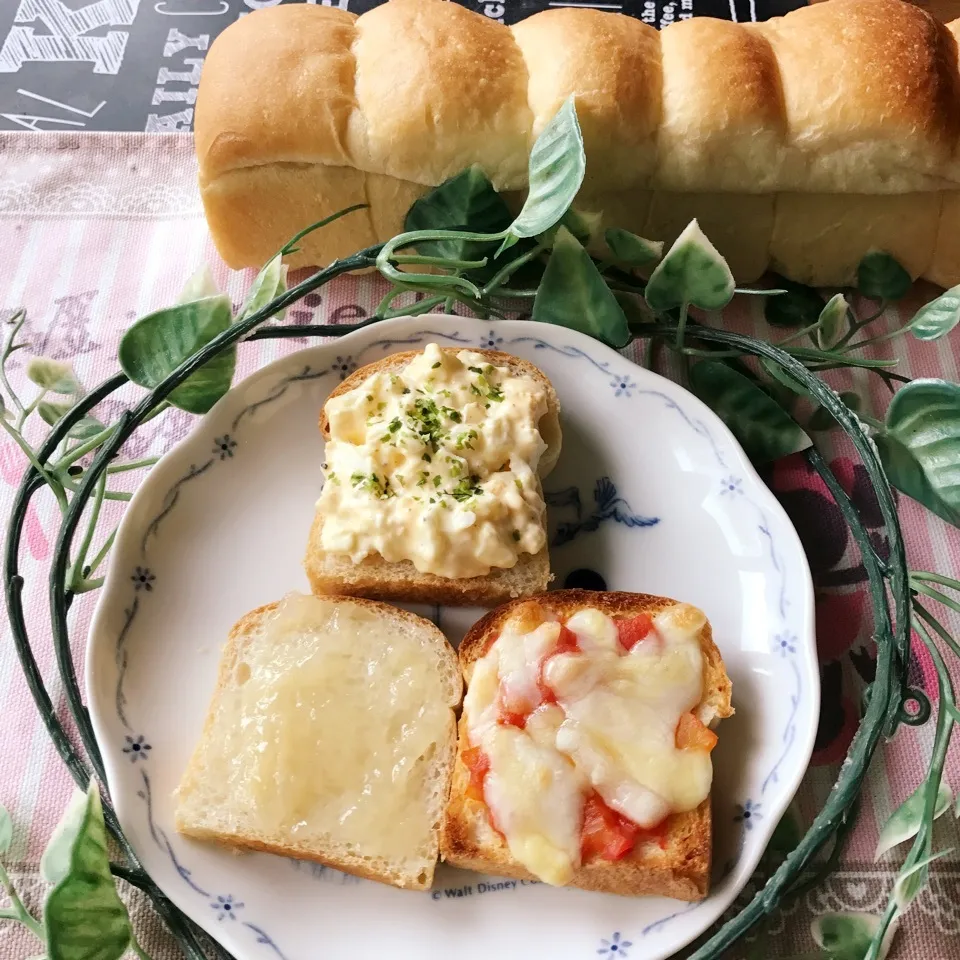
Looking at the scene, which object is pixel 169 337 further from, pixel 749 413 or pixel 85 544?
pixel 749 413

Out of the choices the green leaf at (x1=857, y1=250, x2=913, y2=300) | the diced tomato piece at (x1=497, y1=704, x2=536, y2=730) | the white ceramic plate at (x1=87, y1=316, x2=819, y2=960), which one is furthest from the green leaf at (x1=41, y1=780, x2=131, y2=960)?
the green leaf at (x1=857, y1=250, x2=913, y2=300)

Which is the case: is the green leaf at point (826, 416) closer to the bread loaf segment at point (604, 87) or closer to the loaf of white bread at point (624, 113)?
the loaf of white bread at point (624, 113)

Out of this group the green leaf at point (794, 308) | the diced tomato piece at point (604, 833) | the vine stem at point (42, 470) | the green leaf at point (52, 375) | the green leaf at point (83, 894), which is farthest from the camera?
the green leaf at point (794, 308)

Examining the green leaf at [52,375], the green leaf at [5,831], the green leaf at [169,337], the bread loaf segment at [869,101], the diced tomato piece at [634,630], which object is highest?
the bread loaf segment at [869,101]

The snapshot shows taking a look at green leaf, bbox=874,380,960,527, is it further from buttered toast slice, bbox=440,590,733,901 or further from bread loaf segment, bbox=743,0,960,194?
bread loaf segment, bbox=743,0,960,194

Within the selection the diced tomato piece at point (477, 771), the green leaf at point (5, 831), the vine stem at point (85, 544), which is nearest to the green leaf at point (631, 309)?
the diced tomato piece at point (477, 771)

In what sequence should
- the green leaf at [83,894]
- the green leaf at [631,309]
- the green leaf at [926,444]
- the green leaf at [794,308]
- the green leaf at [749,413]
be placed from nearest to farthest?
the green leaf at [83,894] → the green leaf at [926,444] → the green leaf at [749,413] → the green leaf at [631,309] → the green leaf at [794,308]

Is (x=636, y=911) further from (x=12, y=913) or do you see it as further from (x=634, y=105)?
Answer: (x=634, y=105)

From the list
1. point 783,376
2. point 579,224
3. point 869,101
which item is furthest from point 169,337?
point 869,101
